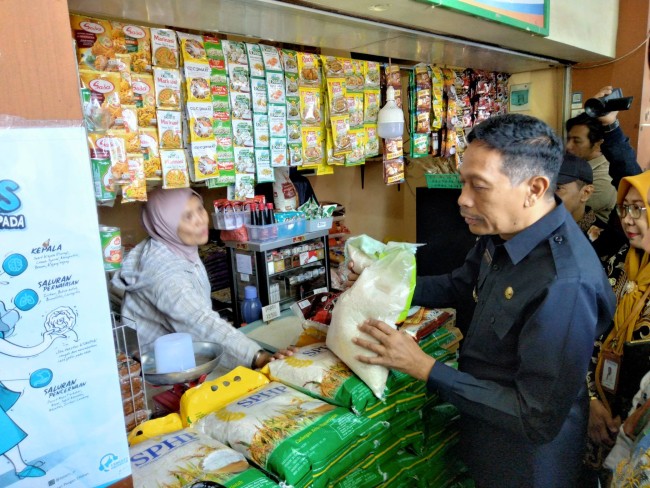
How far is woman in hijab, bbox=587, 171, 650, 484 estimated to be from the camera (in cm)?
178

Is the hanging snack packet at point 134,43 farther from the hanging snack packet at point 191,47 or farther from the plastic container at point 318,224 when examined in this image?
the plastic container at point 318,224

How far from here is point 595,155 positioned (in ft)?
9.71

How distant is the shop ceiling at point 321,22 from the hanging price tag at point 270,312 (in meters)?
1.28

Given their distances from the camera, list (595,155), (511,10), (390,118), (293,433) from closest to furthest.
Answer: (293,433) → (511,10) → (390,118) → (595,155)

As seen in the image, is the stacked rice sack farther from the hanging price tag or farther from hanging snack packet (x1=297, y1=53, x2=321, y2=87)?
hanging snack packet (x1=297, y1=53, x2=321, y2=87)

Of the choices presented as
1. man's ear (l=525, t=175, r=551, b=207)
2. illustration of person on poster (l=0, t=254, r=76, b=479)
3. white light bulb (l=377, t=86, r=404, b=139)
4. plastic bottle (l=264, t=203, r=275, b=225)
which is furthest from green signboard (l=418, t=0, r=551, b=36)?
illustration of person on poster (l=0, t=254, r=76, b=479)

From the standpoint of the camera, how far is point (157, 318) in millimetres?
1983

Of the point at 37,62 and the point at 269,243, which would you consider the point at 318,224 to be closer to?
the point at 269,243

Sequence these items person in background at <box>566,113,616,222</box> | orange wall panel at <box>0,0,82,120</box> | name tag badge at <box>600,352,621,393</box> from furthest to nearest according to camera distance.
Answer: person in background at <box>566,113,616,222</box>, name tag badge at <box>600,352,621,393</box>, orange wall panel at <box>0,0,82,120</box>

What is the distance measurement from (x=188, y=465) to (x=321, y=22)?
5.44ft

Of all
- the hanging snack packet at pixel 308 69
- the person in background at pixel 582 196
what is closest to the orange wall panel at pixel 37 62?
the hanging snack packet at pixel 308 69

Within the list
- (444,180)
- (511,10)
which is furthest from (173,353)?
(444,180)

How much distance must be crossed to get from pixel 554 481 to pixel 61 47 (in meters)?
1.62

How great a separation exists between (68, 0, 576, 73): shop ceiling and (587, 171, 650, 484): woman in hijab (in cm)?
102
